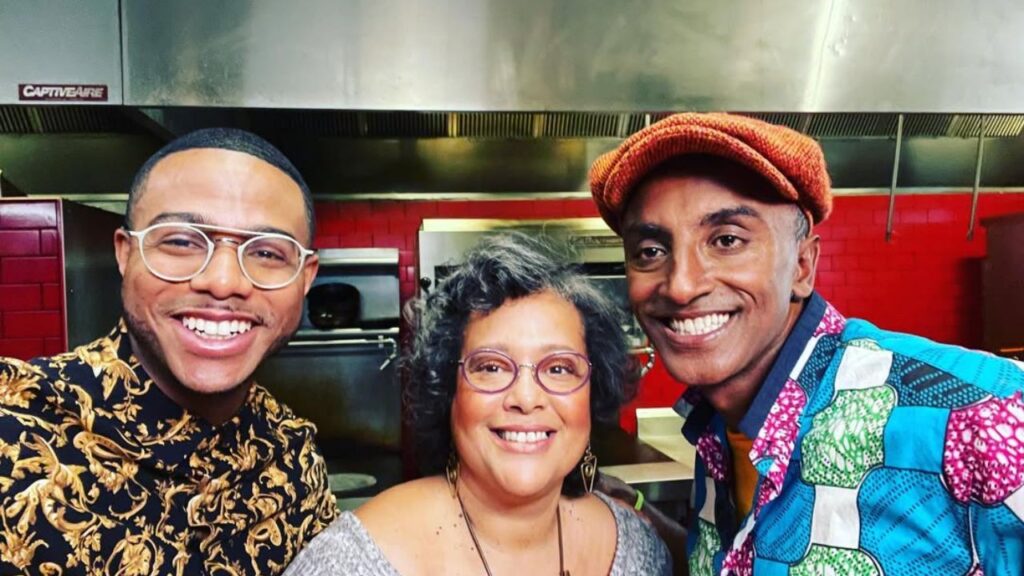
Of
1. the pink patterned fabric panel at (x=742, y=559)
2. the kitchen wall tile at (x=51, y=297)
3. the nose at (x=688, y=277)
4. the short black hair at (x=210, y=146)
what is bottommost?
the pink patterned fabric panel at (x=742, y=559)

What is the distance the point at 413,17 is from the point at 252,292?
70.3 inches

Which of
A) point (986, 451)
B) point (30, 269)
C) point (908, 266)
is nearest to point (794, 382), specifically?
point (986, 451)

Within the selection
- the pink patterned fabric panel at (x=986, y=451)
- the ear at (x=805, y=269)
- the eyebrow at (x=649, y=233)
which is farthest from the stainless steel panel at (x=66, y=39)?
the pink patterned fabric panel at (x=986, y=451)

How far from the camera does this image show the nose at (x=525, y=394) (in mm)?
1308

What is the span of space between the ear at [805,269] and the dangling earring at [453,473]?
82 centimetres

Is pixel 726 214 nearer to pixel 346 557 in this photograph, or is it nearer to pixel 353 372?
pixel 346 557

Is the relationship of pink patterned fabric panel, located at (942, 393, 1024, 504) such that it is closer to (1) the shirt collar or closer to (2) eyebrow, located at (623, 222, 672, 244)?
(1) the shirt collar

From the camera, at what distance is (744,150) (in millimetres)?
1029

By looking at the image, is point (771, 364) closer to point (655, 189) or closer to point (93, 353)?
point (655, 189)

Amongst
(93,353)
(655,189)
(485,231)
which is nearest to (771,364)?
(655,189)

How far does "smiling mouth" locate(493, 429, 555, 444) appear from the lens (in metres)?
1.32

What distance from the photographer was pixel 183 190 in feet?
3.85

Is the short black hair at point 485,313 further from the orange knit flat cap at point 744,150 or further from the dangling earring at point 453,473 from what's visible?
the orange knit flat cap at point 744,150

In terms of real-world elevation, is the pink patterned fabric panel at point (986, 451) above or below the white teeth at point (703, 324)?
below
